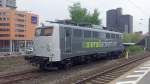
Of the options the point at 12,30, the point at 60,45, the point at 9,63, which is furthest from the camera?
the point at 12,30

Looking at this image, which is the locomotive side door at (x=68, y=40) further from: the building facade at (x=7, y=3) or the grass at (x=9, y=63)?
the building facade at (x=7, y=3)

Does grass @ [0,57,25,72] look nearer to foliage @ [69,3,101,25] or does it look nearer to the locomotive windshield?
the locomotive windshield

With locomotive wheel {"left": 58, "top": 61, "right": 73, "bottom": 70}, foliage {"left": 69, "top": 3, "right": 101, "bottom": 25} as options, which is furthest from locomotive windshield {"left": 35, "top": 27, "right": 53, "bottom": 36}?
foliage {"left": 69, "top": 3, "right": 101, "bottom": 25}

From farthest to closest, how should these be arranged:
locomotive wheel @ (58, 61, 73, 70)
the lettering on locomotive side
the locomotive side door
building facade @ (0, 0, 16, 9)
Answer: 1. building facade @ (0, 0, 16, 9)
2. the lettering on locomotive side
3. locomotive wheel @ (58, 61, 73, 70)
4. the locomotive side door

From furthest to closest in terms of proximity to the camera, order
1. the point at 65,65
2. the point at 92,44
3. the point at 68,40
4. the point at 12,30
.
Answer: the point at 12,30 → the point at 92,44 → the point at 65,65 → the point at 68,40

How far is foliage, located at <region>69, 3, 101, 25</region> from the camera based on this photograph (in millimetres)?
64062

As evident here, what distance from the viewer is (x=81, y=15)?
64188 mm

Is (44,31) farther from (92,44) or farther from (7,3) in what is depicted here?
(7,3)

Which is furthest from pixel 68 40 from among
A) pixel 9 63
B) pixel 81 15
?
pixel 81 15

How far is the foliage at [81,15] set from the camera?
64.1 m

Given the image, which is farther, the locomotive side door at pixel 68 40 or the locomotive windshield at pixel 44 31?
the locomotive side door at pixel 68 40

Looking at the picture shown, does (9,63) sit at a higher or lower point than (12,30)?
lower

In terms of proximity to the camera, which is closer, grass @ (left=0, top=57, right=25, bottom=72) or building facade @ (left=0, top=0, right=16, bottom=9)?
grass @ (left=0, top=57, right=25, bottom=72)

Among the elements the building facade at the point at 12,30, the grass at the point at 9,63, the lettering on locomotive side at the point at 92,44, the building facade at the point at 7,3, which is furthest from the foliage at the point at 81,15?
the building facade at the point at 7,3
